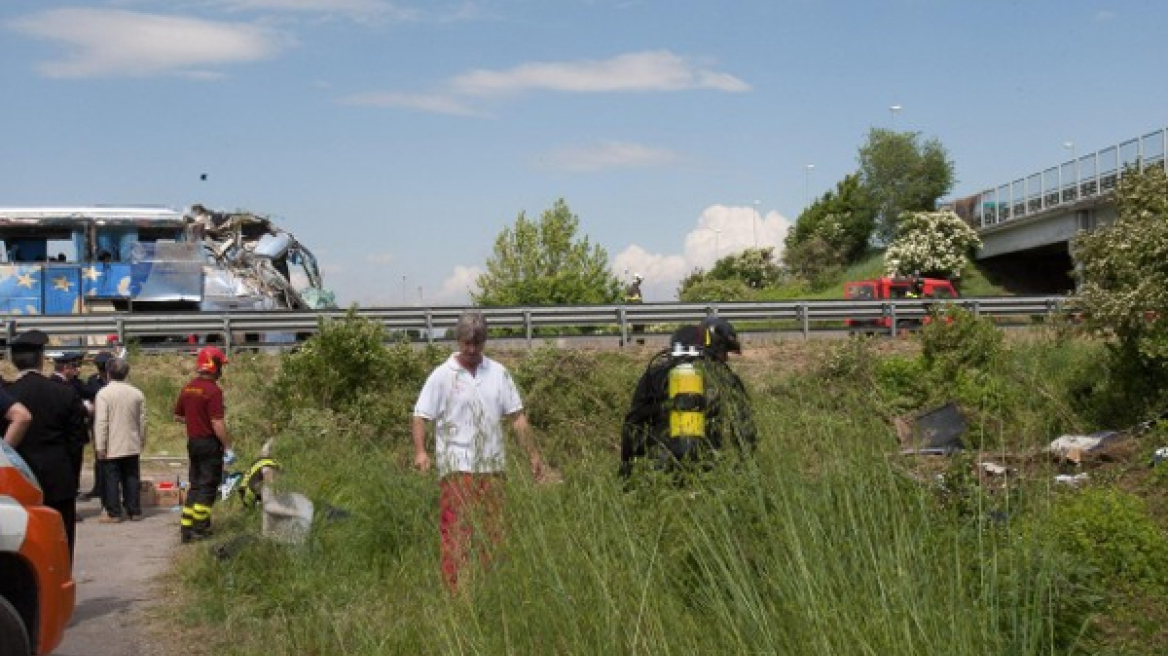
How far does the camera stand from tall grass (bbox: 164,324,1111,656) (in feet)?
13.7

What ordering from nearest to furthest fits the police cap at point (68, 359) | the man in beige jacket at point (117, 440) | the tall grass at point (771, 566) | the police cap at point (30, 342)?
the tall grass at point (771, 566) < the police cap at point (30, 342) < the man in beige jacket at point (117, 440) < the police cap at point (68, 359)

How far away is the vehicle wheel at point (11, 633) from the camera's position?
639cm

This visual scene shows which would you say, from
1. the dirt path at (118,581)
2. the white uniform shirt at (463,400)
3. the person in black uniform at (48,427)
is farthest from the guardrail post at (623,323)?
the white uniform shirt at (463,400)

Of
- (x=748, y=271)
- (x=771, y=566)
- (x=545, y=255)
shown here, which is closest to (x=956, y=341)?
(x=771, y=566)

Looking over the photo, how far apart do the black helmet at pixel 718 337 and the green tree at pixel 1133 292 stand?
32.9 feet

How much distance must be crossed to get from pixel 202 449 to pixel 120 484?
115 inches

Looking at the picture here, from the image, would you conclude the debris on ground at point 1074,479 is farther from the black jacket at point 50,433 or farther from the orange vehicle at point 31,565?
the black jacket at point 50,433

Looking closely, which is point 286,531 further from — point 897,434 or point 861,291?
point 861,291

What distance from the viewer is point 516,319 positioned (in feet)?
92.6

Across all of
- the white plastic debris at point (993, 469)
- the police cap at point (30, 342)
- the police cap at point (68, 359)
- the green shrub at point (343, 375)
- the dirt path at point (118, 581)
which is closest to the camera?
the white plastic debris at point (993, 469)

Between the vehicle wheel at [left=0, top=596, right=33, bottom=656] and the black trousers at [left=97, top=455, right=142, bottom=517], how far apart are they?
26.8 feet

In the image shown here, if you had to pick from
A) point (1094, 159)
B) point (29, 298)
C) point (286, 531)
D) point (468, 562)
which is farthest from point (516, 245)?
point (468, 562)

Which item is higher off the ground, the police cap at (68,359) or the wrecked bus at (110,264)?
the wrecked bus at (110,264)

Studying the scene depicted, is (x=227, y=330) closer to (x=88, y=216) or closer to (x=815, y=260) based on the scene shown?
(x=88, y=216)
